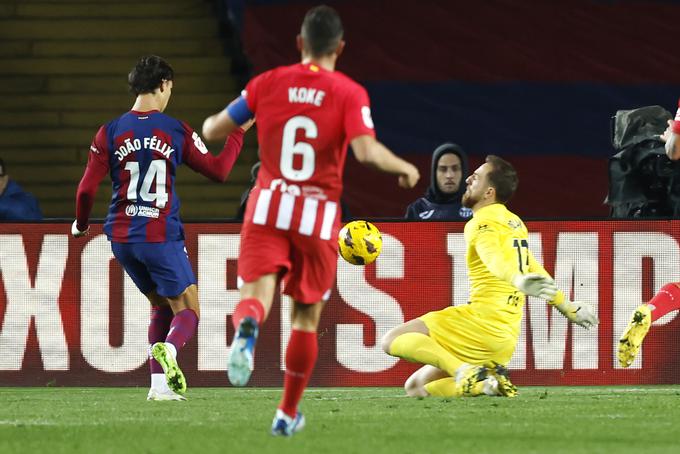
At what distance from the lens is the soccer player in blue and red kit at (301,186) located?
255 inches

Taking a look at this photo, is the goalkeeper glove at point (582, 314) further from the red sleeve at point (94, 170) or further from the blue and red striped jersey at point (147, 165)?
the red sleeve at point (94, 170)

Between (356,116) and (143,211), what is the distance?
268cm

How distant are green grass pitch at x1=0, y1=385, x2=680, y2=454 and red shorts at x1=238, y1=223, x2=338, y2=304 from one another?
23.8 inches

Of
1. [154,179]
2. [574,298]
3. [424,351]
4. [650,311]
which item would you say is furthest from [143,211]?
[574,298]

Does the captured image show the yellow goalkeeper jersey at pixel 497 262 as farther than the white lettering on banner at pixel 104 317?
No

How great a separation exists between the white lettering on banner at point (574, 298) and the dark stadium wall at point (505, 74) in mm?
4011

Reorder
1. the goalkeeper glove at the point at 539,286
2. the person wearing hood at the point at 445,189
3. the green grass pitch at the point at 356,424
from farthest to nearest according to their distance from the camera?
the person wearing hood at the point at 445,189
the goalkeeper glove at the point at 539,286
the green grass pitch at the point at 356,424

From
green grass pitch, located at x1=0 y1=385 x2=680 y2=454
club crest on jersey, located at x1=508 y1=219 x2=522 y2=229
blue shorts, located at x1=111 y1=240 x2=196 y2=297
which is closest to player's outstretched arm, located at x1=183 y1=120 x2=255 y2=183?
blue shorts, located at x1=111 y1=240 x2=196 y2=297

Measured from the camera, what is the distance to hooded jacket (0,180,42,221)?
1184 cm

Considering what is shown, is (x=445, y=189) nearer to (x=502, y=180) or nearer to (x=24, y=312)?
(x=502, y=180)

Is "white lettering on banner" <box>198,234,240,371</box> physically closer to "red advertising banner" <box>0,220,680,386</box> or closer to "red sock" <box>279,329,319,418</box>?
"red advertising banner" <box>0,220,680,386</box>

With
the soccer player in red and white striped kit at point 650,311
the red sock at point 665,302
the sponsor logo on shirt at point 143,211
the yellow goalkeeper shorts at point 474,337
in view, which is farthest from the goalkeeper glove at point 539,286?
the sponsor logo on shirt at point 143,211

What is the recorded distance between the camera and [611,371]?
35.7ft

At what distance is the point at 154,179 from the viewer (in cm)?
889
